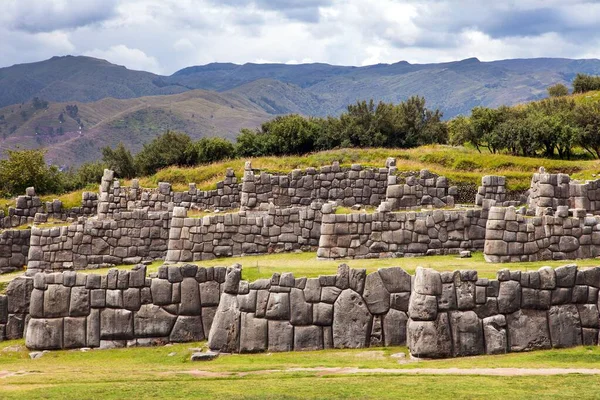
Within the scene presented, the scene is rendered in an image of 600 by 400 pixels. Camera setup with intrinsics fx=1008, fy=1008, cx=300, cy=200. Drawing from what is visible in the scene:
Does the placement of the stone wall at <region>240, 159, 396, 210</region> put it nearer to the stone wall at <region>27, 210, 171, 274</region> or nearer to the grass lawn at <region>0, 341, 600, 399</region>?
the stone wall at <region>27, 210, 171, 274</region>

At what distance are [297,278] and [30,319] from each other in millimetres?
7100

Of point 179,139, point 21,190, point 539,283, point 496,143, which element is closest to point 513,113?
point 496,143

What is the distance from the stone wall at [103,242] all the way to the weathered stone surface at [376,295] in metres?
14.2

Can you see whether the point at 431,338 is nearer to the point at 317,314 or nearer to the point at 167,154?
the point at 317,314

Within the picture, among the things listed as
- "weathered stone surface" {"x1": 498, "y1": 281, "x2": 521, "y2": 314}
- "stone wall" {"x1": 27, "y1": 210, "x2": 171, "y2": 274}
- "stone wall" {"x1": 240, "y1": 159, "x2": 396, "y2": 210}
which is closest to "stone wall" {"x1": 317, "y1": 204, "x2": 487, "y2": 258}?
"stone wall" {"x1": 27, "y1": 210, "x2": 171, "y2": 274}

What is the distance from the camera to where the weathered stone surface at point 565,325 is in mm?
22469

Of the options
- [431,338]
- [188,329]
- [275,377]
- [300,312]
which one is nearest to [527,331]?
[431,338]

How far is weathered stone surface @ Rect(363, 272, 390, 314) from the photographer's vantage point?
23.1m

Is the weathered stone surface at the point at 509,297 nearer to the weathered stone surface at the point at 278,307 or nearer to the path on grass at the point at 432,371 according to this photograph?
the path on grass at the point at 432,371

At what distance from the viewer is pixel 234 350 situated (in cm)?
2333

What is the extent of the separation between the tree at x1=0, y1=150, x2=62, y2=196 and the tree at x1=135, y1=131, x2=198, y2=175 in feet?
19.6

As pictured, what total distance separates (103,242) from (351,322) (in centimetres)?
1539

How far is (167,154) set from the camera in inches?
2269

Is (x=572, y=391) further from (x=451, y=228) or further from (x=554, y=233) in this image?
(x=451, y=228)
